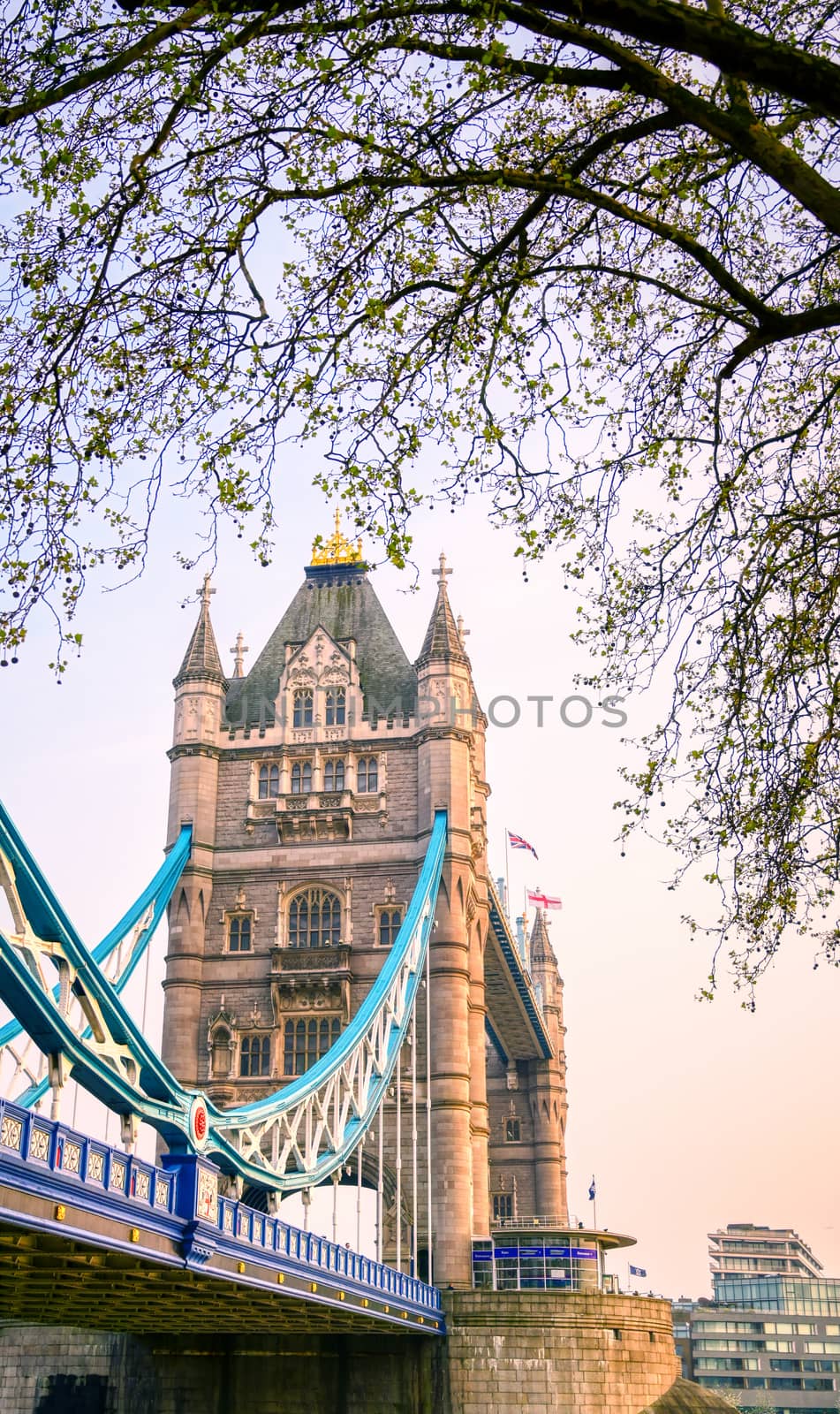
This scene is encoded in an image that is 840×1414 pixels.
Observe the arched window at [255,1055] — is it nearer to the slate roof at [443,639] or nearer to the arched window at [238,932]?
the arched window at [238,932]

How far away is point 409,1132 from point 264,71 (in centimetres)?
3670

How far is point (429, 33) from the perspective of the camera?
28.0ft

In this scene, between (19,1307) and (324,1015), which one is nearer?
(19,1307)

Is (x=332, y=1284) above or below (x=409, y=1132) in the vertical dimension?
below

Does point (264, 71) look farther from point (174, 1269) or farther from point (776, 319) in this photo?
point (174, 1269)

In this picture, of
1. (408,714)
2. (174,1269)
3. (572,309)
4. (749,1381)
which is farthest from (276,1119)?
(749,1381)

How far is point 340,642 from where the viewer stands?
1946 inches

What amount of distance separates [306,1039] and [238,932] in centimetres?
369

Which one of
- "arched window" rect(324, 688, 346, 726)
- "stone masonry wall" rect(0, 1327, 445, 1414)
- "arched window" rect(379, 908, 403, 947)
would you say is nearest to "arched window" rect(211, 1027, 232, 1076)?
A: "arched window" rect(379, 908, 403, 947)

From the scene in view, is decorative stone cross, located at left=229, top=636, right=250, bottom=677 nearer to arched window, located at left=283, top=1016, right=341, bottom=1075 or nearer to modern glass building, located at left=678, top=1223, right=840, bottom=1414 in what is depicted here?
arched window, located at left=283, top=1016, right=341, bottom=1075

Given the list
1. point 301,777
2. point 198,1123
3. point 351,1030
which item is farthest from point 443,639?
point 198,1123

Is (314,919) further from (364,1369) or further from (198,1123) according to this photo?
(198,1123)

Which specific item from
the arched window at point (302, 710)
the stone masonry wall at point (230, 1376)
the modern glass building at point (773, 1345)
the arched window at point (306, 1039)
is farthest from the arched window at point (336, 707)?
the modern glass building at point (773, 1345)

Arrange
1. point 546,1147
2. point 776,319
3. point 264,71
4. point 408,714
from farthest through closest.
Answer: point 546,1147 → point 408,714 → point 264,71 → point 776,319
